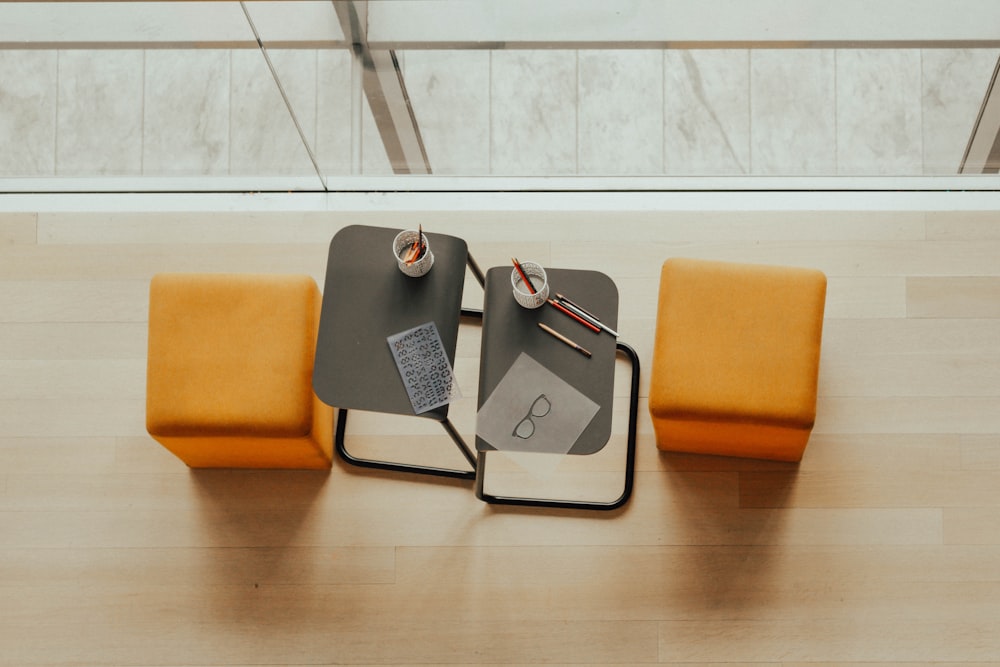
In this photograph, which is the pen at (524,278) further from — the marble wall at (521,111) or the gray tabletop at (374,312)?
the marble wall at (521,111)

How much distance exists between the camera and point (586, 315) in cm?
198

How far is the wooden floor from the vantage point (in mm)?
2303

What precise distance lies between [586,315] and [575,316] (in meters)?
0.03

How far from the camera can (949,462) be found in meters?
2.37

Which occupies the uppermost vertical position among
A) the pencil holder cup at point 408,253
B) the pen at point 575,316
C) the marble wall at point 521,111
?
the marble wall at point 521,111

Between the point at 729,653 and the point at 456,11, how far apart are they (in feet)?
6.45

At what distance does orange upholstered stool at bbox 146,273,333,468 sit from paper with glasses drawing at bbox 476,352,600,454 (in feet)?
1.63

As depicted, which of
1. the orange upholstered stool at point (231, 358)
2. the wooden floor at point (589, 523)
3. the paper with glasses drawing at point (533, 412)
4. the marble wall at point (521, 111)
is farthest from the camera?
the wooden floor at point (589, 523)

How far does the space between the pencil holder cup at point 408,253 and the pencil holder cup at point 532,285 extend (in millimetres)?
217

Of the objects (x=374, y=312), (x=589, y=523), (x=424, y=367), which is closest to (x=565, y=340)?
(x=424, y=367)

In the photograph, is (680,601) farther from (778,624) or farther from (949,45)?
(949,45)

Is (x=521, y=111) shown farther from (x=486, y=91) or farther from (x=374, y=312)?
(x=374, y=312)

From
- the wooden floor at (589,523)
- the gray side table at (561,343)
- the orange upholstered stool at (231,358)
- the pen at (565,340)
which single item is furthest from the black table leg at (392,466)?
the pen at (565,340)

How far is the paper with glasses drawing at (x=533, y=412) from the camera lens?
1.91 m
